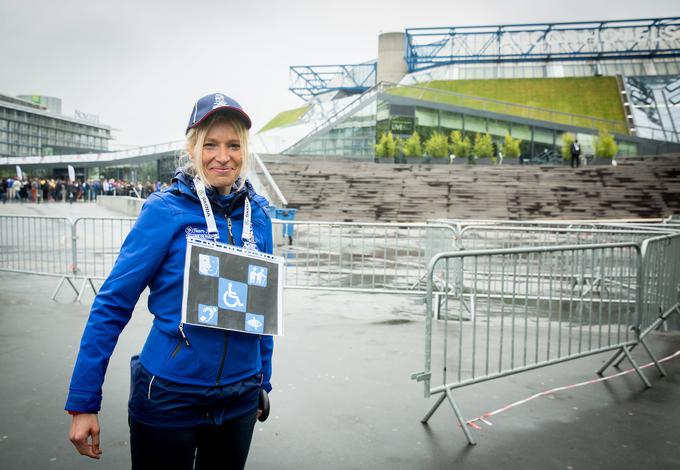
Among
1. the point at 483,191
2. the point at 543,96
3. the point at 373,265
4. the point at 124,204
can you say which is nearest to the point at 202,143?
the point at 373,265

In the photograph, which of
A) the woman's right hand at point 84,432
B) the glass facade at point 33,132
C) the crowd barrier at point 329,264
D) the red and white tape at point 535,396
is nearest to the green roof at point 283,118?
the glass facade at point 33,132

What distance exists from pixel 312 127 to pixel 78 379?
42.4m

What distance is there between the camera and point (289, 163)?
3544 centimetres

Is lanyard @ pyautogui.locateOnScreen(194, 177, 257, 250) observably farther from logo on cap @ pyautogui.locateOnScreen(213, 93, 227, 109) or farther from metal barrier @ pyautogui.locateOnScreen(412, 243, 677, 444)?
metal barrier @ pyautogui.locateOnScreen(412, 243, 677, 444)

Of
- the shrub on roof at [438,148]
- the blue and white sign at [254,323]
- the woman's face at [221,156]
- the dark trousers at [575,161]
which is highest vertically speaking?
the shrub on roof at [438,148]

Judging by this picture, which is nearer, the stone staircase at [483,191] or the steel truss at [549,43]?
the stone staircase at [483,191]

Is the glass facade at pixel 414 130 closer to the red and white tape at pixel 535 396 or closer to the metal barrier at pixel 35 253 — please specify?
the metal barrier at pixel 35 253

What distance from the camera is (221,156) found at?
7.08 ft

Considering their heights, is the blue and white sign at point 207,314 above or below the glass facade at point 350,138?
below

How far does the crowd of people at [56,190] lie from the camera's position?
131ft

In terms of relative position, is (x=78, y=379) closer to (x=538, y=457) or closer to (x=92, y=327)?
(x=92, y=327)

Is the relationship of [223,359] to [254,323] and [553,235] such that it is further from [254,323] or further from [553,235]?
[553,235]

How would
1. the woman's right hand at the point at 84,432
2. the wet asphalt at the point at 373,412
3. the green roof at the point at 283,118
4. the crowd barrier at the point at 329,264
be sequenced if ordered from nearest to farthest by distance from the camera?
1. the woman's right hand at the point at 84,432
2. the wet asphalt at the point at 373,412
3. the crowd barrier at the point at 329,264
4. the green roof at the point at 283,118

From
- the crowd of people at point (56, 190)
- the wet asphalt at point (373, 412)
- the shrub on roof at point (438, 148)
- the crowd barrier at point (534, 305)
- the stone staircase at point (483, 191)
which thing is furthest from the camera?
the crowd of people at point (56, 190)
